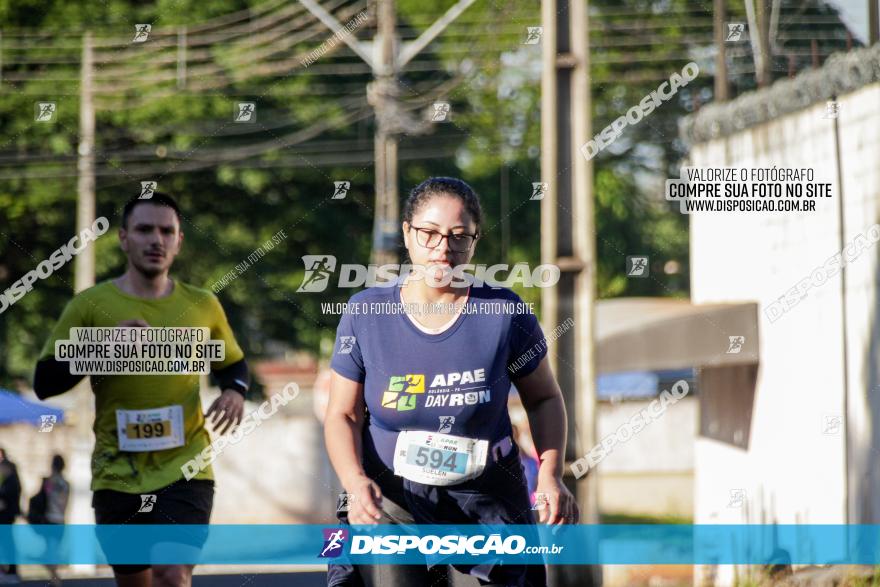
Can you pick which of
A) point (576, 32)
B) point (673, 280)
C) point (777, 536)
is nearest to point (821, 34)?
point (576, 32)

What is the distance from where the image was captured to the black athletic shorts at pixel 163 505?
4402 millimetres

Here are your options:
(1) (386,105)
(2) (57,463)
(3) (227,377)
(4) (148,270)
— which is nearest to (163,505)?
(3) (227,377)

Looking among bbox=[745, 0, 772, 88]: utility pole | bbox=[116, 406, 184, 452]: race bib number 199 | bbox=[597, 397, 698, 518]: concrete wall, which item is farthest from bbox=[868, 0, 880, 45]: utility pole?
bbox=[597, 397, 698, 518]: concrete wall

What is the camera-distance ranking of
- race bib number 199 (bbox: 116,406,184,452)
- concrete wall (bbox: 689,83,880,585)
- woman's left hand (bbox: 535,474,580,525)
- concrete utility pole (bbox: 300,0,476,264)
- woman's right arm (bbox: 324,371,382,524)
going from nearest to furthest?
1. woman's right arm (bbox: 324,371,382,524)
2. woman's left hand (bbox: 535,474,580,525)
3. race bib number 199 (bbox: 116,406,184,452)
4. concrete wall (bbox: 689,83,880,585)
5. concrete utility pole (bbox: 300,0,476,264)

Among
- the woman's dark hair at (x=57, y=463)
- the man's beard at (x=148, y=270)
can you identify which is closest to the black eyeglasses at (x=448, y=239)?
the man's beard at (x=148, y=270)

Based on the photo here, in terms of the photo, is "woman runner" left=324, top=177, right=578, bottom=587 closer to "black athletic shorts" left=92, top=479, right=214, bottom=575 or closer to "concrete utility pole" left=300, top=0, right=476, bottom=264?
"black athletic shorts" left=92, top=479, right=214, bottom=575

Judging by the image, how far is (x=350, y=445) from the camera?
12.8 ft

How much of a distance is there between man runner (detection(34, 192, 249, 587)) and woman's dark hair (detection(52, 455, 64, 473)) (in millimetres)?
1656

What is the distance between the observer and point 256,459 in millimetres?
9672

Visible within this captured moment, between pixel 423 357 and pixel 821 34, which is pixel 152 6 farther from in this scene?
pixel 821 34

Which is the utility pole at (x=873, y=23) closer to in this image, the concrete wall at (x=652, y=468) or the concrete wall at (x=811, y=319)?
the concrete wall at (x=811, y=319)

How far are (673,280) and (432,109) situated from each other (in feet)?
23.6

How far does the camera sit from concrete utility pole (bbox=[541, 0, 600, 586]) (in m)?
5.00

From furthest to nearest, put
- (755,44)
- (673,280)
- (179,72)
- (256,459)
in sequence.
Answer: (673,280) → (256,459) → (179,72) → (755,44)
